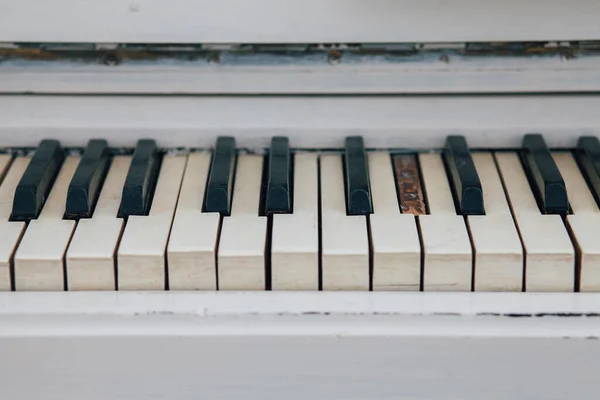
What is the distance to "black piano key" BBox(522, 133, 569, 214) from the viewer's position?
131 cm

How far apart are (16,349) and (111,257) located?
17cm

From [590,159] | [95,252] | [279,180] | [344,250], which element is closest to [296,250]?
[344,250]

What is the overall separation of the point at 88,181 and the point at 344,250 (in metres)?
0.40

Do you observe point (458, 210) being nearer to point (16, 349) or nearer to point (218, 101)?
point (218, 101)

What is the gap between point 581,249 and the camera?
122 centimetres

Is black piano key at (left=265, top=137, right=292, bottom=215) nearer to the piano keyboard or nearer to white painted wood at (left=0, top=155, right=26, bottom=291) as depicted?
the piano keyboard

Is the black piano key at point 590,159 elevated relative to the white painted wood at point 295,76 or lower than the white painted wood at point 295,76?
lower

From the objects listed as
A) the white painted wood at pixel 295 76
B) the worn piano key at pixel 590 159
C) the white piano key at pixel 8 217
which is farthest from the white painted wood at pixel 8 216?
the worn piano key at pixel 590 159

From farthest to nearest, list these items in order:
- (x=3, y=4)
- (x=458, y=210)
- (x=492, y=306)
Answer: (x=3, y=4) < (x=458, y=210) < (x=492, y=306)

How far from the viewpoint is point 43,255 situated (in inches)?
48.1

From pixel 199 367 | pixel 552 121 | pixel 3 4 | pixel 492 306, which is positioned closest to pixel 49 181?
pixel 3 4

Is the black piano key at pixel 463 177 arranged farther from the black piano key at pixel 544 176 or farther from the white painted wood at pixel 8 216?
the white painted wood at pixel 8 216

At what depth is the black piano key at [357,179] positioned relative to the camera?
1311 mm

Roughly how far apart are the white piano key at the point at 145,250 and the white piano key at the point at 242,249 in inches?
3.1
